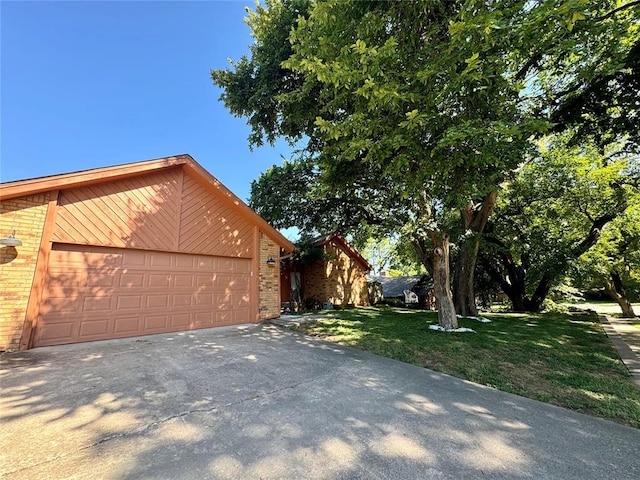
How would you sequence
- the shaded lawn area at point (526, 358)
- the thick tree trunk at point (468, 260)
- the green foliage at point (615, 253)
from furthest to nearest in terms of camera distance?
the green foliage at point (615, 253), the thick tree trunk at point (468, 260), the shaded lawn area at point (526, 358)

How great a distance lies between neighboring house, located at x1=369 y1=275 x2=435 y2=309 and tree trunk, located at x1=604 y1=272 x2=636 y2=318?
11481 millimetres

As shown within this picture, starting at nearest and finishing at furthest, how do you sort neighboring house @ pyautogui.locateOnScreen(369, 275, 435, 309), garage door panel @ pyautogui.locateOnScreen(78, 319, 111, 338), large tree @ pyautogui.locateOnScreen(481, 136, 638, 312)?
garage door panel @ pyautogui.locateOnScreen(78, 319, 111, 338)
large tree @ pyautogui.locateOnScreen(481, 136, 638, 312)
neighboring house @ pyautogui.locateOnScreen(369, 275, 435, 309)

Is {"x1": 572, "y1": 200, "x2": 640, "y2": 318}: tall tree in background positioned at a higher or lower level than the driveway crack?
higher

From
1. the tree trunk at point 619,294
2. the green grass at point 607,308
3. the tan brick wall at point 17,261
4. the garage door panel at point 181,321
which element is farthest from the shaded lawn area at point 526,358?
the green grass at point 607,308

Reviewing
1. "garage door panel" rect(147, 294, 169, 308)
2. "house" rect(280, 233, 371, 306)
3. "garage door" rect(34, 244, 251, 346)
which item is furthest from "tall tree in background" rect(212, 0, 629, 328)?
"house" rect(280, 233, 371, 306)

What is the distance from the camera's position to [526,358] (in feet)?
18.9

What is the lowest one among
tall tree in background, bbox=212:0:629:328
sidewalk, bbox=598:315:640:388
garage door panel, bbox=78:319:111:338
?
sidewalk, bbox=598:315:640:388

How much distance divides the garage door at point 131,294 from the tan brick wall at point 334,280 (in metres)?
8.06

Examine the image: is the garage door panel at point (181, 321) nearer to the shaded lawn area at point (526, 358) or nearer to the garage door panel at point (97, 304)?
the garage door panel at point (97, 304)

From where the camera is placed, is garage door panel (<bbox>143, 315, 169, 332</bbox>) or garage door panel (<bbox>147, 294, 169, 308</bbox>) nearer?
garage door panel (<bbox>143, 315, 169, 332</bbox>)

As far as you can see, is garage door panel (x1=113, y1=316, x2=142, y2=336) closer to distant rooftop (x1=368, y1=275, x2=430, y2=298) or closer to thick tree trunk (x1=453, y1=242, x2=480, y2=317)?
thick tree trunk (x1=453, y1=242, x2=480, y2=317)

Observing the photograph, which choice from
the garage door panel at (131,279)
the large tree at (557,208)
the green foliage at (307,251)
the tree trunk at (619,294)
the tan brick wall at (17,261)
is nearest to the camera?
the tan brick wall at (17,261)

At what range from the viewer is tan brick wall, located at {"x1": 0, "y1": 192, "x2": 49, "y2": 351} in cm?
562

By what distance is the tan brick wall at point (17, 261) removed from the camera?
221 inches
